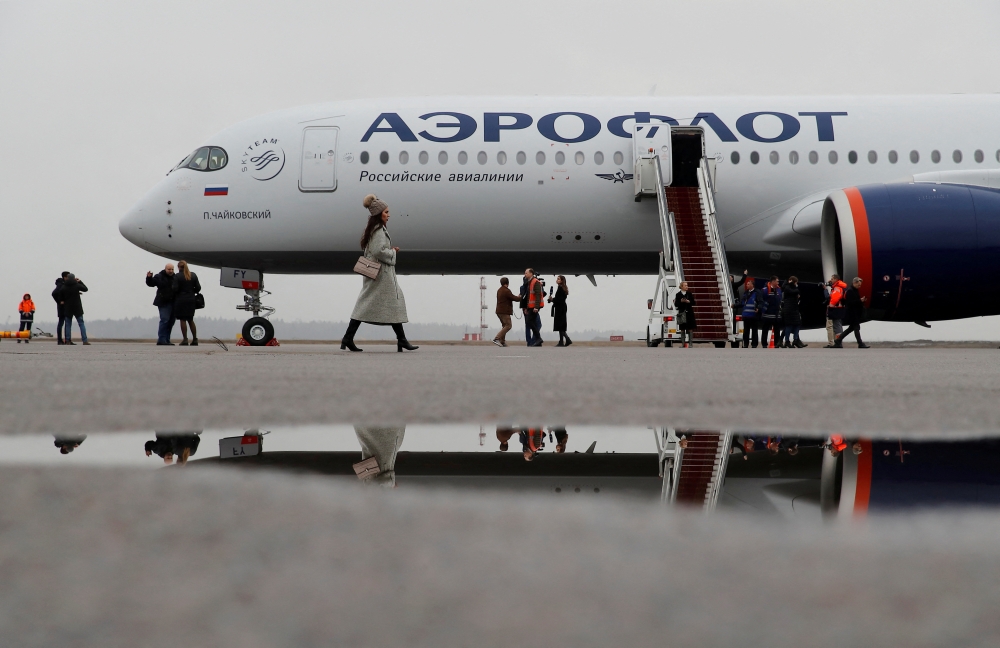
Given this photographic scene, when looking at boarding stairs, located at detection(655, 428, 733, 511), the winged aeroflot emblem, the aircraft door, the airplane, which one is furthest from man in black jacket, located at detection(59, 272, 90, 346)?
boarding stairs, located at detection(655, 428, 733, 511)

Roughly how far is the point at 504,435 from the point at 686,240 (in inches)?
419

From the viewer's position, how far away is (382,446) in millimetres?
1498

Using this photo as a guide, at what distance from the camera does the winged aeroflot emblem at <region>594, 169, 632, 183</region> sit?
1174 cm

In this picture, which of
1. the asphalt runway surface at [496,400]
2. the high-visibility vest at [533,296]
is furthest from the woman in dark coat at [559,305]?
the asphalt runway surface at [496,400]

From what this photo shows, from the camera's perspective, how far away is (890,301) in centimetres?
1030

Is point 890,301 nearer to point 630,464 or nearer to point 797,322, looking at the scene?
point 797,322

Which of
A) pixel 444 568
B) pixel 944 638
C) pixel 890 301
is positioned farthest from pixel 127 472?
pixel 890 301

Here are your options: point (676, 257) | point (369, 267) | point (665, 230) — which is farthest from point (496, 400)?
point (665, 230)

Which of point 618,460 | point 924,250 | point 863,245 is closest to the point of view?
point 618,460

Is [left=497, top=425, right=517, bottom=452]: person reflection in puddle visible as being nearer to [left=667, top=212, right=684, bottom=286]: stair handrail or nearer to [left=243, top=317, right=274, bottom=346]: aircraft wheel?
[left=667, top=212, right=684, bottom=286]: stair handrail

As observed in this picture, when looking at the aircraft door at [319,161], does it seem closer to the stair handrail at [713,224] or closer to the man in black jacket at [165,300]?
the man in black jacket at [165,300]

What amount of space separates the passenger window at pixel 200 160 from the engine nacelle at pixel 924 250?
27.6ft

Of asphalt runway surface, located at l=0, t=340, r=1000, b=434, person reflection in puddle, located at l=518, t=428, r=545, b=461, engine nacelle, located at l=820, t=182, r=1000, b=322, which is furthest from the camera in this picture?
engine nacelle, located at l=820, t=182, r=1000, b=322

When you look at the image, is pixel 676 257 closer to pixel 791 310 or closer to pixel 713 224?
pixel 713 224
